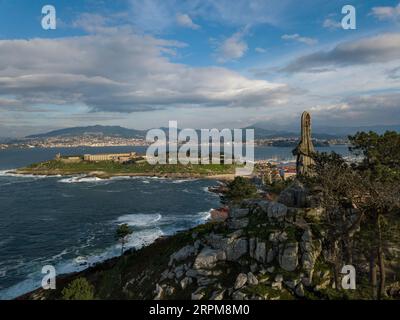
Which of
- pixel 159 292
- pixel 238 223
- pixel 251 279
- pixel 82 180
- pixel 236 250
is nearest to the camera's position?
pixel 251 279

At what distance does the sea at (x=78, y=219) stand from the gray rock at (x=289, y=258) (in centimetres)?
2855

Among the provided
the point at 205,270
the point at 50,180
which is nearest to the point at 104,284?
the point at 205,270

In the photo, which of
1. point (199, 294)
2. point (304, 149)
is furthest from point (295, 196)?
point (199, 294)

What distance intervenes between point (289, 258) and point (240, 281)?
3.43 meters

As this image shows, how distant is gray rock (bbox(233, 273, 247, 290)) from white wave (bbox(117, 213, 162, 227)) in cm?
4311

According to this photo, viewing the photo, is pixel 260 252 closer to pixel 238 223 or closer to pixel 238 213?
pixel 238 223

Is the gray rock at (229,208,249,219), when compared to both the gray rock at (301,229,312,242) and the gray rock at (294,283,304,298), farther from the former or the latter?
the gray rock at (294,283,304,298)

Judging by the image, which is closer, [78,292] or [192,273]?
[78,292]

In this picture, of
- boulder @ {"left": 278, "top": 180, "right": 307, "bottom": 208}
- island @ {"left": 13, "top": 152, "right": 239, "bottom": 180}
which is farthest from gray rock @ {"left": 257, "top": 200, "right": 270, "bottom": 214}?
island @ {"left": 13, "top": 152, "right": 239, "bottom": 180}

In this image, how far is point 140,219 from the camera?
6931cm

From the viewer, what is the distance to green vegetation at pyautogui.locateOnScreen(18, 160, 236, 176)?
501ft

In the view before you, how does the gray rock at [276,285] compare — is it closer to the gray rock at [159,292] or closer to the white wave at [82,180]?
the gray rock at [159,292]

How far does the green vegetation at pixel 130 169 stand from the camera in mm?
152625
